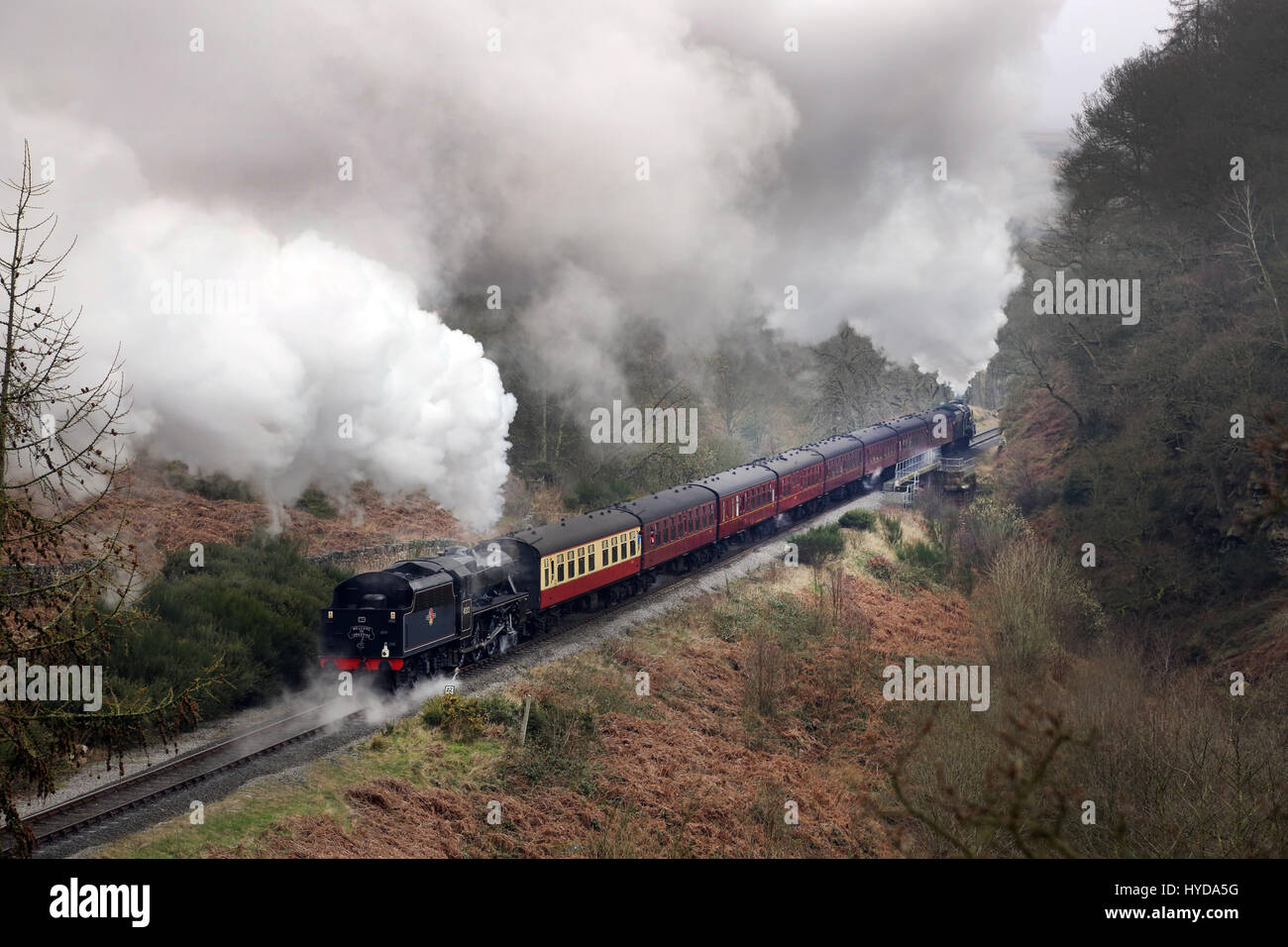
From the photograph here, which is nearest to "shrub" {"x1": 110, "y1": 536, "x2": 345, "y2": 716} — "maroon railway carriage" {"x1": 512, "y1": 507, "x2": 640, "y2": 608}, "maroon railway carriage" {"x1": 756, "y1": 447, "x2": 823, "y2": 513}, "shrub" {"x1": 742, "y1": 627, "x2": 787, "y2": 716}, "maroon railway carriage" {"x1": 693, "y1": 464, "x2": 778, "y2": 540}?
"maroon railway carriage" {"x1": 512, "y1": 507, "x2": 640, "y2": 608}

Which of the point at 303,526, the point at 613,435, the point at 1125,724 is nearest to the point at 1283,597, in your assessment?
the point at 1125,724

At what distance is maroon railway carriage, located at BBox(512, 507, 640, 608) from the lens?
21.1m

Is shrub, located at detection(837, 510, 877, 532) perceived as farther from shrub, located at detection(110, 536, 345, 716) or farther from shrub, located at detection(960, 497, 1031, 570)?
shrub, located at detection(110, 536, 345, 716)

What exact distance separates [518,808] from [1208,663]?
1783 cm

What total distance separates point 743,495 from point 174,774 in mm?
19324

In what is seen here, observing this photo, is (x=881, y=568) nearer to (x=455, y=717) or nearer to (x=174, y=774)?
(x=455, y=717)

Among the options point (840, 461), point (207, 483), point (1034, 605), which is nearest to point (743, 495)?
point (840, 461)

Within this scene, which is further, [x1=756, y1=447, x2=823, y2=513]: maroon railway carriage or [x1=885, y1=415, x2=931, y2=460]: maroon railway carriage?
[x1=885, y1=415, x2=931, y2=460]: maroon railway carriage

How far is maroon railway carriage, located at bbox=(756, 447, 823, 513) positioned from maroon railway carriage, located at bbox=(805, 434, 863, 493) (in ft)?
1.59

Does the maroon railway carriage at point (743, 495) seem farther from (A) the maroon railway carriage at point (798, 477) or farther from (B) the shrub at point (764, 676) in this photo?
(B) the shrub at point (764, 676)

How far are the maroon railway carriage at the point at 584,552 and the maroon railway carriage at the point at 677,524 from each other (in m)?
0.58

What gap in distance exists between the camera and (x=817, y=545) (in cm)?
3056

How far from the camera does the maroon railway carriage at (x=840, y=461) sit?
117 feet
